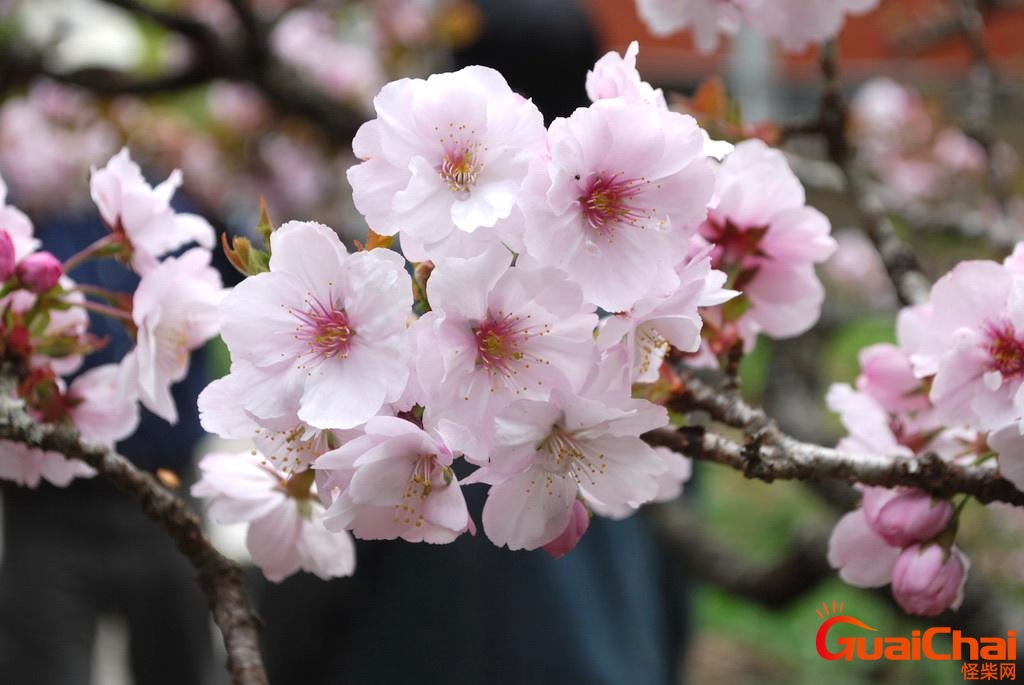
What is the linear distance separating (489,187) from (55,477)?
444 mm

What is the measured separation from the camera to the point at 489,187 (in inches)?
22.0

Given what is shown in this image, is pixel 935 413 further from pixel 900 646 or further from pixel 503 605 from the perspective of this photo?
pixel 503 605

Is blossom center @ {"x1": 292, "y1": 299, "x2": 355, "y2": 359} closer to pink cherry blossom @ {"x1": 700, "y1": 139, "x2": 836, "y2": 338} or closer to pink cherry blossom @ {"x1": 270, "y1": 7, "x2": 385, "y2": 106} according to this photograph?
pink cherry blossom @ {"x1": 700, "y1": 139, "x2": 836, "y2": 338}

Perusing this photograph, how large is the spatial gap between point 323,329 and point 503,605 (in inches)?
44.2

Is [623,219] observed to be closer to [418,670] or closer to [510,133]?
[510,133]

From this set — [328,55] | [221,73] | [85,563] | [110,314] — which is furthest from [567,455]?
[328,55]

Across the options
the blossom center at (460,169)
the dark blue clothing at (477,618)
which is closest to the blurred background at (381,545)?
the dark blue clothing at (477,618)

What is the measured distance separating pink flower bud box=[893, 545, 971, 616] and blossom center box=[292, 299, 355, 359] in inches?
16.5

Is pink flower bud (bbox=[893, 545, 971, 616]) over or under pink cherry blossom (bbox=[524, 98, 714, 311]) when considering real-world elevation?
under

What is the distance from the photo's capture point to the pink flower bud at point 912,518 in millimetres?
709

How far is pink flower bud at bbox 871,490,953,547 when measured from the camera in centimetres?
71

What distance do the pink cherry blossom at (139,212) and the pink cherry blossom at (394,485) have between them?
0.80 feet

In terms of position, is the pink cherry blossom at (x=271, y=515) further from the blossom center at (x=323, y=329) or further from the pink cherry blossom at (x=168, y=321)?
the blossom center at (x=323, y=329)

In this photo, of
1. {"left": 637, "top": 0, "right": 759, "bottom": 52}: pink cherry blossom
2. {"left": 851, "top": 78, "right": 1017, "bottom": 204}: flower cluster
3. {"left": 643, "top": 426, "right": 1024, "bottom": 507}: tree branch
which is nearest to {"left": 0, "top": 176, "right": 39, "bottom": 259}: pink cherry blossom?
{"left": 643, "top": 426, "right": 1024, "bottom": 507}: tree branch
